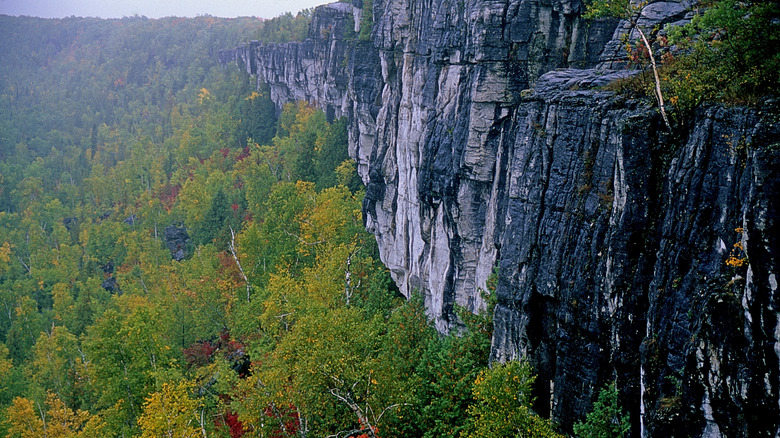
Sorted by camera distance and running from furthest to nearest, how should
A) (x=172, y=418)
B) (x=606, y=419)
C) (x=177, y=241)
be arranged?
1. (x=177, y=241)
2. (x=172, y=418)
3. (x=606, y=419)

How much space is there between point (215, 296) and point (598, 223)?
31.7 meters

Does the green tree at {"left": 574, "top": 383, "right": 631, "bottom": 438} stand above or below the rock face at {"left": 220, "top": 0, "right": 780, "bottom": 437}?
below

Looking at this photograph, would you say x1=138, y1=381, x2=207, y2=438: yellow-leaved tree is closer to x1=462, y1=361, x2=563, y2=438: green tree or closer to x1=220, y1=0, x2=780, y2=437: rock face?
x1=220, y1=0, x2=780, y2=437: rock face

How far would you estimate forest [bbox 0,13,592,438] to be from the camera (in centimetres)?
1998

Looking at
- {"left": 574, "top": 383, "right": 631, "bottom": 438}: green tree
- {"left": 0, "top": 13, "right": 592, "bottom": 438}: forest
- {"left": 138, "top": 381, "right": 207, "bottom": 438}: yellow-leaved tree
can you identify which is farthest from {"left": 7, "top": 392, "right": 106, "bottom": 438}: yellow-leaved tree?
{"left": 574, "top": 383, "right": 631, "bottom": 438}: green tree

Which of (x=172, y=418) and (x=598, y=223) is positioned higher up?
(x=598, y=223)

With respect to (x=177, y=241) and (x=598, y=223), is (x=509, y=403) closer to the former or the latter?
(x=598, y=223)

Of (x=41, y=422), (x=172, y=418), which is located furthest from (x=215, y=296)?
(x=172, y=418)

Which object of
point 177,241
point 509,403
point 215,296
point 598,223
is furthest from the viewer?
point 177,241

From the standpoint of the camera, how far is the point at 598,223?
12625 millimetres

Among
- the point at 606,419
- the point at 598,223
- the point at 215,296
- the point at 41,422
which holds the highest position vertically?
the point at 598,223

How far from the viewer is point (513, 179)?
50.1ft

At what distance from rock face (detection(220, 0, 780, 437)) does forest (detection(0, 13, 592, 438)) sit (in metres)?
1.46

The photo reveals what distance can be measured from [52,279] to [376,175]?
46.8 metres
